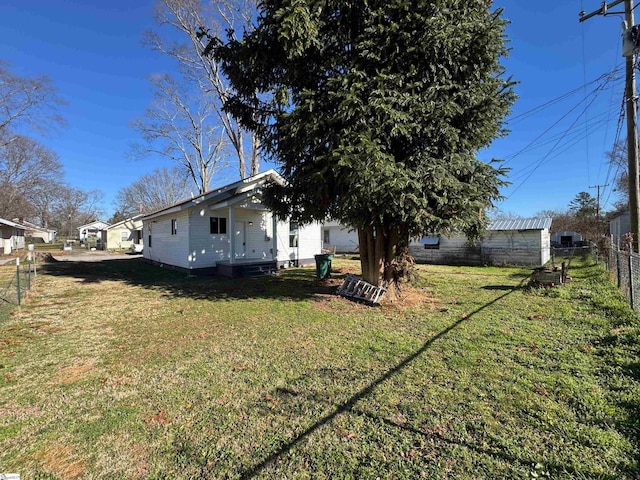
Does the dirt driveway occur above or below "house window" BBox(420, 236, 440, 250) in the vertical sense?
below

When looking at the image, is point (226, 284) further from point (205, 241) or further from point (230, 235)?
point (205, 241)

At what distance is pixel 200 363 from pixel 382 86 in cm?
617

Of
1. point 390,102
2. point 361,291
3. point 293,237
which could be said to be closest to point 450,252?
point 293,237

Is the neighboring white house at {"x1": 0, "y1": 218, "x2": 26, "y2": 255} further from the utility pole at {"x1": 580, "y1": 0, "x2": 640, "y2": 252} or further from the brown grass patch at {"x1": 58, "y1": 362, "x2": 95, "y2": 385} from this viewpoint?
the utility pole at {"x1": 580, "y1": 0, "x2": 640, "y2": 252}

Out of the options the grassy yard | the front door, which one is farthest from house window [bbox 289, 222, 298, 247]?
the grassy yard

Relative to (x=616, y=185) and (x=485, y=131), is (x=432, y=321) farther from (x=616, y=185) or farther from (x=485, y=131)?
(x=616, y=185)

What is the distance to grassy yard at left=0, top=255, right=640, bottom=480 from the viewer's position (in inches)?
91.9

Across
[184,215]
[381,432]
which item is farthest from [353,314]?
[184,215]

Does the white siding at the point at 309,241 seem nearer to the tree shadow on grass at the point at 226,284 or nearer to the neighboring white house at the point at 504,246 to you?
the tree shadow on grass at the point at 226,284

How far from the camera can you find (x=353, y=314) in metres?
6.63

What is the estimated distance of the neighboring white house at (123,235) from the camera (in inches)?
1358

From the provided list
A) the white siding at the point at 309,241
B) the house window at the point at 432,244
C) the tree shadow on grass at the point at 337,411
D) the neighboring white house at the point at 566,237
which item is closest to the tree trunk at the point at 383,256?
the tree shadow on grass at the point at 337,411

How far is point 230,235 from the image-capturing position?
38.7 ft

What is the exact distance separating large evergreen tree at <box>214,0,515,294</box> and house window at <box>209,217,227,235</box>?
6.83 metres
